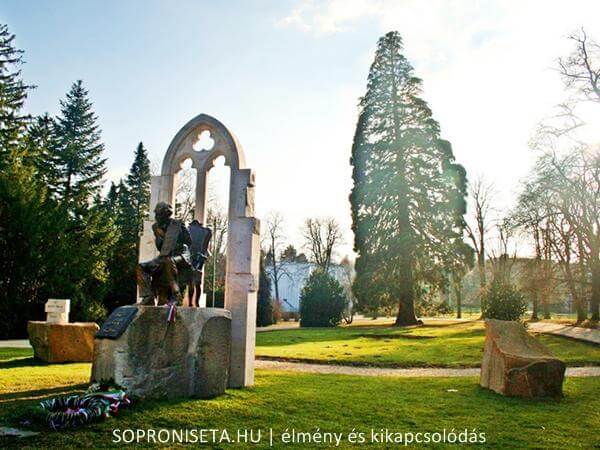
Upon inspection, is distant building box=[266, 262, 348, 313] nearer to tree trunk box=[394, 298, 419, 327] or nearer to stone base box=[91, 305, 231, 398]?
tree trunk box=[394, 298, 419, 327]

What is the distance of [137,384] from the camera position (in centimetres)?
635

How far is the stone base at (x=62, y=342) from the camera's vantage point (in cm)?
1154

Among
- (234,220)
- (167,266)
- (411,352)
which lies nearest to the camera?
(167,266)

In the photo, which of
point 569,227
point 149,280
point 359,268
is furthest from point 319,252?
point 149,280

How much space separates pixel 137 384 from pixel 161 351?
0.51 meters

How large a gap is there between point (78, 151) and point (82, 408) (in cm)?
2909

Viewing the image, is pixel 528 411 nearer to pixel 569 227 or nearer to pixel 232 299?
pixel 232 299

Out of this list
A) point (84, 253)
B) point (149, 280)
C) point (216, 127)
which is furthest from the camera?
point (84, 253)

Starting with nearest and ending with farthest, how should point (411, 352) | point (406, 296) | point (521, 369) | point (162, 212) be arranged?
point (162, 212) < point (521, 369) < point (411, 352) < point (406, 296)

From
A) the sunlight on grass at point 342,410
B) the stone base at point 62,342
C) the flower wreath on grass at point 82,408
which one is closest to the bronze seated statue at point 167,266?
the sunlight on grass at point 342,410

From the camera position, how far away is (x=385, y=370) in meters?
12.1

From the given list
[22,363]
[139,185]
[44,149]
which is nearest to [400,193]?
[139,185]

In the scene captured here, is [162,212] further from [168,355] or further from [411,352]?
[411,352]

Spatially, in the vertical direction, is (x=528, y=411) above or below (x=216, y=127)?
below
